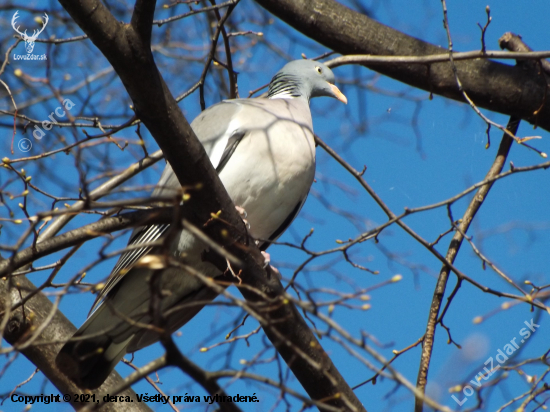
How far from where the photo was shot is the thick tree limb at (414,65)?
372 centimetres

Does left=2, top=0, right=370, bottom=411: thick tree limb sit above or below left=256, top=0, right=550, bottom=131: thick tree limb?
below

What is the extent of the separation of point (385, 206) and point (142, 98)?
4.79 feet

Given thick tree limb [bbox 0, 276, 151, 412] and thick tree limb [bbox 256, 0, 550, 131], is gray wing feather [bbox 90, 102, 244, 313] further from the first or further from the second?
thick tree limb [bbox 256, 0, 550, 131]

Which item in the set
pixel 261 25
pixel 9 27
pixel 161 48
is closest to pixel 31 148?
pixel 9 27

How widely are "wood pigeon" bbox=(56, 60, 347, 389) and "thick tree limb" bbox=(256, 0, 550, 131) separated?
0.64 metres

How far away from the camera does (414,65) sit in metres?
3.74

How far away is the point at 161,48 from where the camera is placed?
532 cm

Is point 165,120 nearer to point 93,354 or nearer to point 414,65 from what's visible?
point 93,354

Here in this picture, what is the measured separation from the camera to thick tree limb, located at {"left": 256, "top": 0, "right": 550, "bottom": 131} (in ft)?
12.2

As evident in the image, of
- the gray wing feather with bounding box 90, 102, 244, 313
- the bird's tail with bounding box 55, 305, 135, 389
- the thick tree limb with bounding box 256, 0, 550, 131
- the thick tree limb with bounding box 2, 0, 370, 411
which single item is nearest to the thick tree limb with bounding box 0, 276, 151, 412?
the bird's tail with bounding box 55, 305, 135, 389

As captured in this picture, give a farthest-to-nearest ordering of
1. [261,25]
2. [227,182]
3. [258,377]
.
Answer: [261,25], [227,182], [258,377]

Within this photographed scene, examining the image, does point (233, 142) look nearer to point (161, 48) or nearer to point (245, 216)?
point (245, 216)

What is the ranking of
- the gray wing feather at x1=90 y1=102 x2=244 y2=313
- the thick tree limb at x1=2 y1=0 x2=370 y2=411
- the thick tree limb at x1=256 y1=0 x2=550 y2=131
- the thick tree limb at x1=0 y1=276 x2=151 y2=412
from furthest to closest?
the thick tree limb at x1=256 y1=0 x2=550 y2=131, the gray wing feather at x1=90 y1=102 x2=244 y2=313, the thick tree limb at x1=0 y1=276 x2=151 y2=412, the thick tree limb at x1=2 y1=0 x2=370 y2=411

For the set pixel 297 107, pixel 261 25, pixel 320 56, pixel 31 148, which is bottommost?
pixel 297 107
